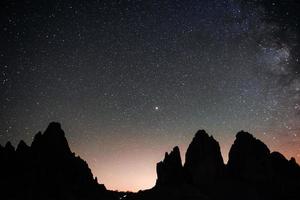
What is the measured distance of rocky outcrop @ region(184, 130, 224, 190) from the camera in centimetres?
7970

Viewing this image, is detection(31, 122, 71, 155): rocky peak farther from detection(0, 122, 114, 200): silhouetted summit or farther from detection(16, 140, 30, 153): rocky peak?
detection(16, 140, 30, 153): rocky peak

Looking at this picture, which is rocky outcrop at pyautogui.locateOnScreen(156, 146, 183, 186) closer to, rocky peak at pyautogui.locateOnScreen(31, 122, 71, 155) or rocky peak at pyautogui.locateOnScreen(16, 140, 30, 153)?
rocky peak at pyautogui.locateOnScreen(31, 122, 71, 155)

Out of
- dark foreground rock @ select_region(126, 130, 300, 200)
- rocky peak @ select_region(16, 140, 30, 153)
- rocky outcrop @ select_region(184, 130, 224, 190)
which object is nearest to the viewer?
dark foreground rock @ select_region(126, 130, 300, 200)

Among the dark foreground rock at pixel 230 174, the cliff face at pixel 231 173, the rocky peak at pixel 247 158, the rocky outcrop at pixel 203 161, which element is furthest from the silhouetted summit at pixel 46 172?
the rocky peak at pixel 247 158

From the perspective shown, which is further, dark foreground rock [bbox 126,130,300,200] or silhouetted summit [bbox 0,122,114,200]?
dark foreground rock [bbox 126,130,300,200]

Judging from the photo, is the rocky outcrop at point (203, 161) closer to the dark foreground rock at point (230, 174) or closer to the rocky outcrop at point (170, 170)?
the dark foreground rock at point (230, 174)

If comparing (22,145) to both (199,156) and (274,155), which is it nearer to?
(199,156)

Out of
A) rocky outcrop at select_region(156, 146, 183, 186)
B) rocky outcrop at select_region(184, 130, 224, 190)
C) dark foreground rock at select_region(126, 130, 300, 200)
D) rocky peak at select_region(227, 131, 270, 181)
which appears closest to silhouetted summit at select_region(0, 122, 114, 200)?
dark foreground rock at select_region(126, 130, 300, 200)

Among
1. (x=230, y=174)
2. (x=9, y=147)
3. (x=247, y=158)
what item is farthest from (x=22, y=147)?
(x=247, y=158)

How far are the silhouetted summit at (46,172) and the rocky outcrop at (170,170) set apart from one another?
1705 centimetres

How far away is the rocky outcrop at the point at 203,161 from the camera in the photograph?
261ft

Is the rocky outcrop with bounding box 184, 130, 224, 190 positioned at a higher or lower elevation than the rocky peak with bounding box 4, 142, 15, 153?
lower

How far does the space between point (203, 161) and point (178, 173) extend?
7750 millimetres

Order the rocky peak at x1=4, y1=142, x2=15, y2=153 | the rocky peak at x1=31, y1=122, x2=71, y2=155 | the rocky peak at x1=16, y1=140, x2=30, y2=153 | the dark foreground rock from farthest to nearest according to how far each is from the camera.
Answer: the rocky peak at x1=31, y1=122, x2=71, y2=155 < the rocky peak at x1=16, y1=140, x2=30, y2=153 < the rocky peak at x1=4, y1=142, x2=15, y2=153 < the dark foreground rock
